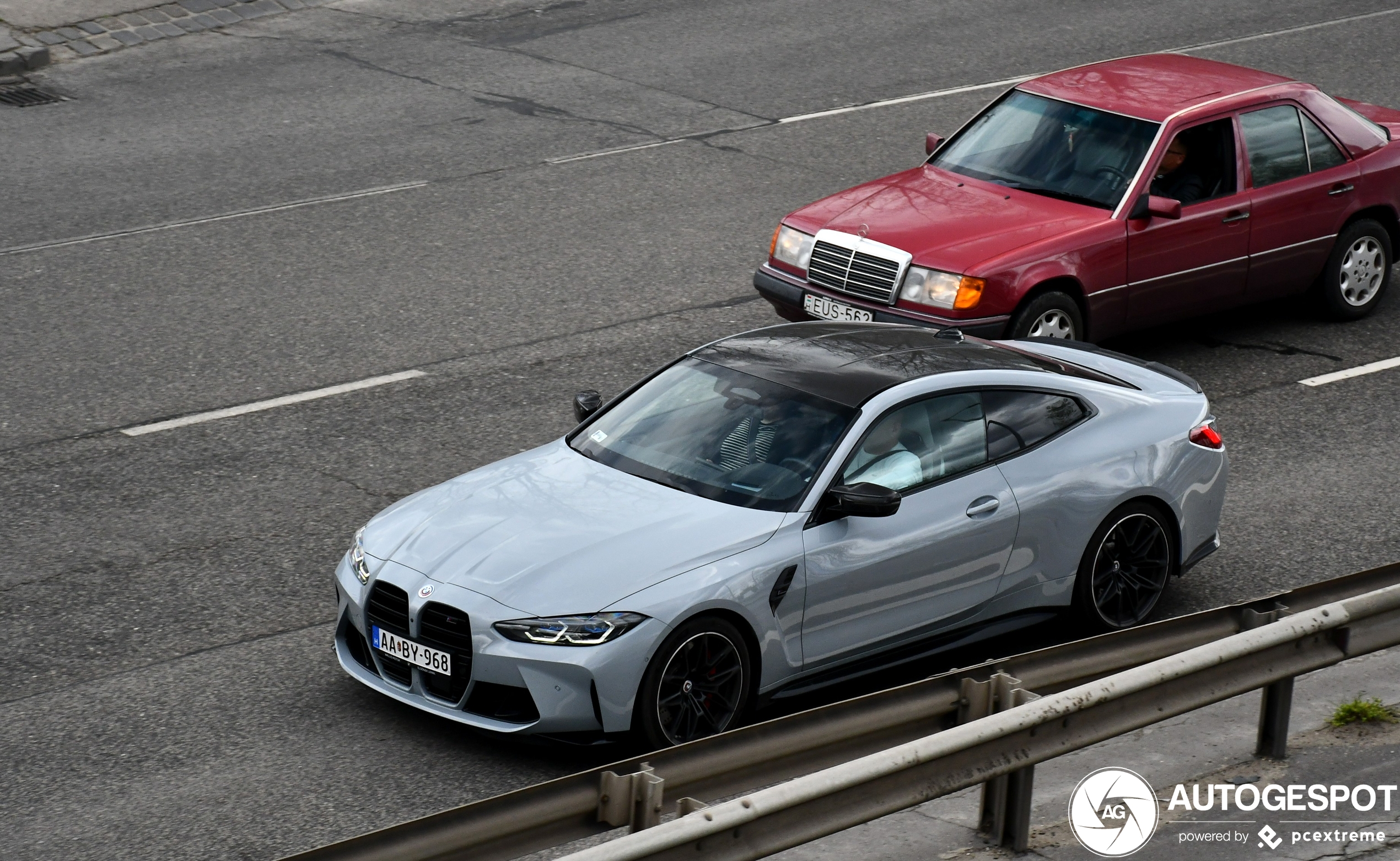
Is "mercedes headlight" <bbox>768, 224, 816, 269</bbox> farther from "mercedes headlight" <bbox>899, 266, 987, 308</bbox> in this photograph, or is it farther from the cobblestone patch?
the cobblestone patch

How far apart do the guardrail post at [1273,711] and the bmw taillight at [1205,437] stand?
81.6 inches

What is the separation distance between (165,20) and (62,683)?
13595mm

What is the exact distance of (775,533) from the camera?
678cm

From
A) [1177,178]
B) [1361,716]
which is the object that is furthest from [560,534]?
[1177,178]

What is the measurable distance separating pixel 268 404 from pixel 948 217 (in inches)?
170

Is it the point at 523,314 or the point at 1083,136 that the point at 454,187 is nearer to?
the point at 523,314

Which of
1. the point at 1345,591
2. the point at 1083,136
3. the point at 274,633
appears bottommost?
the point at 274,633

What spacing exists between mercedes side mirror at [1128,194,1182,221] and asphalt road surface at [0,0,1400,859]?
116 cm

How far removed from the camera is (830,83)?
1773 cm

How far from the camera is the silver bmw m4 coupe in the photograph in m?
6.44

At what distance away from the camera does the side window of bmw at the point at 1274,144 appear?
37.9 ft

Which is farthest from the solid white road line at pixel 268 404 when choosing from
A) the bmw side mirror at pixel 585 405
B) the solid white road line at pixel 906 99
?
the solid white road line at pixel 906 99

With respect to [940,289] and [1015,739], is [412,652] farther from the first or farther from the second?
[940,289]

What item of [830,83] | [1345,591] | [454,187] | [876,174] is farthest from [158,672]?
[830,83]
